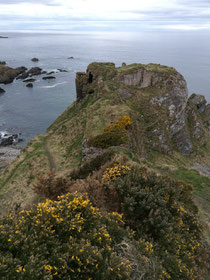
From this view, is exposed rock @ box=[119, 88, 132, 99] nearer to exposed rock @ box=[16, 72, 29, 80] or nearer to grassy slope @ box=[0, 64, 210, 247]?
grassy slope @ box=[0, 64, 210, 247]

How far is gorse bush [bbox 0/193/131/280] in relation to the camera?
6781 mm

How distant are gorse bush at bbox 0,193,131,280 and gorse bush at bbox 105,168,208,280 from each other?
182 centimetres

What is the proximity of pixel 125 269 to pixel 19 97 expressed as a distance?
113 metres

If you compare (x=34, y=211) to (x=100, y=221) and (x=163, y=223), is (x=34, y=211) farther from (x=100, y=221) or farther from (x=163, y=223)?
(x=163, y=223)

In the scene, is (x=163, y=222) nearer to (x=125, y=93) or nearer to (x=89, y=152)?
(x=89, y=152)

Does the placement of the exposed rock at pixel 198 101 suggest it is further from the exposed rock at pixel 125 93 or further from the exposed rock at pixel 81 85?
the exposed rock at pixel 81 85

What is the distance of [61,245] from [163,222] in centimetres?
536

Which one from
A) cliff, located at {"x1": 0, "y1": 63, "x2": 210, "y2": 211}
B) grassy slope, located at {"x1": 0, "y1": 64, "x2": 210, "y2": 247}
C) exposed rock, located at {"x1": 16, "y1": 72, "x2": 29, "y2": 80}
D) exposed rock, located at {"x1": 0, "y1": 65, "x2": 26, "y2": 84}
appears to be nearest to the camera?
grassy slope, located at {"x1": 0, "y1": 64, "x2": 210, "y2": 247}

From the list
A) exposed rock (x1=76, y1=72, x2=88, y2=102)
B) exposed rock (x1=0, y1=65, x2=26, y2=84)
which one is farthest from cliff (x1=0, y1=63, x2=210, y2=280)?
exposed rock (x1=0, y1=65, x2=26, y2=84)

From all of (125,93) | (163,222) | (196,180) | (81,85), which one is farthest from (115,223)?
(81,85)

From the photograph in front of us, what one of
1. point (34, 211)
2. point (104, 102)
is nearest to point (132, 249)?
point (34, 211)

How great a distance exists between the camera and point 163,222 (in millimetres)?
10625

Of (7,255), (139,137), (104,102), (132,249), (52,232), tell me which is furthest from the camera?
(104,102)

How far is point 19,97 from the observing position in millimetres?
107812
